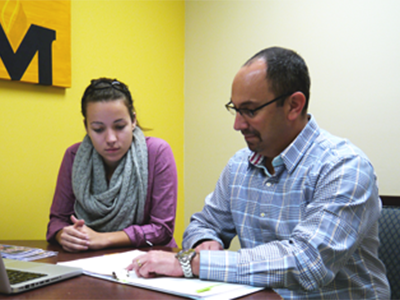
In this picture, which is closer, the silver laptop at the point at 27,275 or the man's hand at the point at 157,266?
the silver laptop at the point at 27,275

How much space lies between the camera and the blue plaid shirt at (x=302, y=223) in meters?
0.92

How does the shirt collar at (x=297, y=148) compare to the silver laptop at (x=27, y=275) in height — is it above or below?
above

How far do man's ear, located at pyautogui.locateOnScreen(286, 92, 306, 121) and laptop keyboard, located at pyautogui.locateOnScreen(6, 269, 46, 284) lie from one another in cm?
85

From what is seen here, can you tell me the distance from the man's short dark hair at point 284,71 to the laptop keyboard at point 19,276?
83 centimetres

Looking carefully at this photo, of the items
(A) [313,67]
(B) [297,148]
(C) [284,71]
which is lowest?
(B) [297,148]

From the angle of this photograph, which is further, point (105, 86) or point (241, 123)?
point (105, 86)

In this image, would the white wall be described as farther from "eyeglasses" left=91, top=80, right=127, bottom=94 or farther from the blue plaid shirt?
"eyeglasses" left=91, top=80, right=127, bottom=94

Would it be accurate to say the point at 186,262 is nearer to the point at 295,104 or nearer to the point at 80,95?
the point at 295,104

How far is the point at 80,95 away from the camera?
2252 millimetres

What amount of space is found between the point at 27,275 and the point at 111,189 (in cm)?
71

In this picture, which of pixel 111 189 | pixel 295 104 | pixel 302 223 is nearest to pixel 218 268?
pixel 302 223

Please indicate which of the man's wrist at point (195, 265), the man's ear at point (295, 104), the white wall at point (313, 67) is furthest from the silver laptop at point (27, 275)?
the white wall at point (313, 67)

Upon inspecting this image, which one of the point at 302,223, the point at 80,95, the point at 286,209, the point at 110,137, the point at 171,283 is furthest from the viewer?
the point at 80,95

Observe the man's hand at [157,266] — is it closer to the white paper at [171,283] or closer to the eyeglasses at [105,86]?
the white paper at [171,283]
